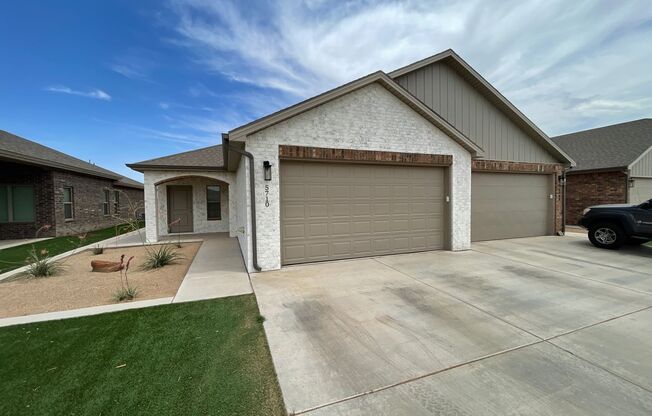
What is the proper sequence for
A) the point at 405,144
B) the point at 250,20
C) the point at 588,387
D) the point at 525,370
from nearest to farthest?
the point at 588,387
the point at 525,370
the point at 405,144
the point at 250,20

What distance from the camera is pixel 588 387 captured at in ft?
7.68

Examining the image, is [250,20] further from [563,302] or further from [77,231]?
[77,231]

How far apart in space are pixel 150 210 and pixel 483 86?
1366cm

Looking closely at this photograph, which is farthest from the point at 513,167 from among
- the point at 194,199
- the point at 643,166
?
the point at 194,199

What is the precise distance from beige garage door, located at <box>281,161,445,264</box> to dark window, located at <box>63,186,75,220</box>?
12602 millimetres

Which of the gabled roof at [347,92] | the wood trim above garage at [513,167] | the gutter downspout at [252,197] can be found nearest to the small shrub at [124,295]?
the gutter downspout at [252,197]

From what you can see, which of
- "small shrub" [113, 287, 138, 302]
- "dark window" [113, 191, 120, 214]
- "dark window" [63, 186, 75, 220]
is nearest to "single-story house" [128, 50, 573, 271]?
"small shrub" [113, 287, 138, 302]

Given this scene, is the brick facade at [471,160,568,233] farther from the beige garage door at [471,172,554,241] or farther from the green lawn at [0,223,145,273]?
the green lawn at [0,223,145,273]

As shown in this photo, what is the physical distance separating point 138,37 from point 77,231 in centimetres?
955

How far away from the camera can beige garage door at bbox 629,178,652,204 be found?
12.8m

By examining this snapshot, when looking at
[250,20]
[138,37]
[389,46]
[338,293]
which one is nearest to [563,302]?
[338,293]

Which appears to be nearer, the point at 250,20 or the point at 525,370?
the point at 525,370

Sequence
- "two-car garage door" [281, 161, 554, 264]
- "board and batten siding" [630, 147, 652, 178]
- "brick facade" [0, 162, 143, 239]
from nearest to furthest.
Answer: "two-car garage door" [281, 161, 554, 264]
"brick facade" [0, 162, 143, 239]
"board and batten siding" [630, 147, 652, 178]

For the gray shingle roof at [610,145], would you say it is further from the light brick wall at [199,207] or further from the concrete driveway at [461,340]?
the light brick wall at [199,207]
